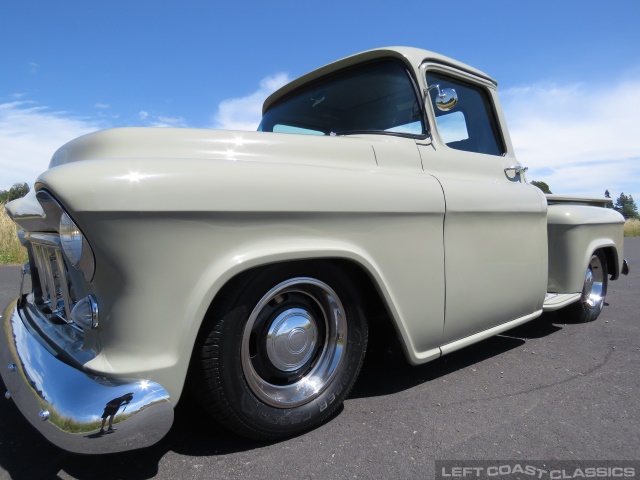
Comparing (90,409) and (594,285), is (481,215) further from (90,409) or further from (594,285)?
(594,285)

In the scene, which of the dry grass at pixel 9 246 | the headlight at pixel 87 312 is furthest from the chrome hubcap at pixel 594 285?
the dry grass at pixel 9 246

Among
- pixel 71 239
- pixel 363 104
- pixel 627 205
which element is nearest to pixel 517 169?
pixel 363 104

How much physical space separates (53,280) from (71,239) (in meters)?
0.59

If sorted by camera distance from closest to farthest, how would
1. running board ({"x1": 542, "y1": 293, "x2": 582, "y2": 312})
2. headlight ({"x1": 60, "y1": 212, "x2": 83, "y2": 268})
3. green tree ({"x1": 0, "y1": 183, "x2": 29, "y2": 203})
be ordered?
1. headlight ({"x1": 60, "y1": 212, "x2": 83, "y2": 268})
2. running board ({"x1": 542, "y1": 293, "x2": 582, "y2": 312})
3. green tree ({"x1": 0, "y1": 183, "x2": 29, "y2": 203})

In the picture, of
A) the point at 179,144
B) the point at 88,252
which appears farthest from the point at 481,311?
the point at 88,252

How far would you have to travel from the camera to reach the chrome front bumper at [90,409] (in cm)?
134

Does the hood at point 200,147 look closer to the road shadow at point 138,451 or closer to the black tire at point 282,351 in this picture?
the black tire at point 282,351

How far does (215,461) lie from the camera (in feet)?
5.52

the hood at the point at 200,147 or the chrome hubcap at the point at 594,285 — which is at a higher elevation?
the hood at the point at 200,147

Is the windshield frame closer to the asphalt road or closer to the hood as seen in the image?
the hood

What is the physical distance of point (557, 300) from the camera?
129 inches

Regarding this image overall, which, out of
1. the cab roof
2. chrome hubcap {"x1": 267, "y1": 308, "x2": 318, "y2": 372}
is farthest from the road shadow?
the cab roof

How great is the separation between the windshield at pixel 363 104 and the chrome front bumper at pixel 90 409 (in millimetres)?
1702

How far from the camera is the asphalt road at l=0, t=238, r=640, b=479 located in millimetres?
1648
